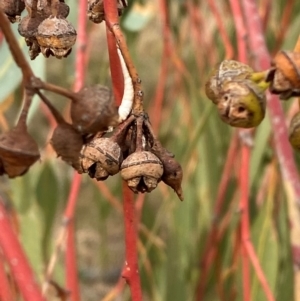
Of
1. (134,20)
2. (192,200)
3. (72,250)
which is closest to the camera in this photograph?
(72,250)

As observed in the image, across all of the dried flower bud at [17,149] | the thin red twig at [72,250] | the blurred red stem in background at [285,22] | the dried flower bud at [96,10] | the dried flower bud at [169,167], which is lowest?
the thin red twig at [72,250]

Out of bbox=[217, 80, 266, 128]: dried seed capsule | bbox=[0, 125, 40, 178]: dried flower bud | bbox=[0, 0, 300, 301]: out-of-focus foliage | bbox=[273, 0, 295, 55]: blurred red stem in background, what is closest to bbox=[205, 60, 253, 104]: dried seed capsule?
bbox=[217, 80, 266, 128]: dried seed capsule

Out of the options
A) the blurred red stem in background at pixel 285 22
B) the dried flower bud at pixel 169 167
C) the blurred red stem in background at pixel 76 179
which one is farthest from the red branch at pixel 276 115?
the blurred red stem in background at pixel 285 22

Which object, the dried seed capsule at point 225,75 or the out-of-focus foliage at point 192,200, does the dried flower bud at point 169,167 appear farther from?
the out-of-focus foliage at point 192,200

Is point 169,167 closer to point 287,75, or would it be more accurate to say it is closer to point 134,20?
point 287,75

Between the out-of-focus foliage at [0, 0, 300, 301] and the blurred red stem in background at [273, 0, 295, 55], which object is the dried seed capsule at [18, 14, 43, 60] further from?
the blurred red stem in background at [273, 0, 295, 55]

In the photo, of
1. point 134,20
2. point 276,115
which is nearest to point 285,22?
point 134,20
